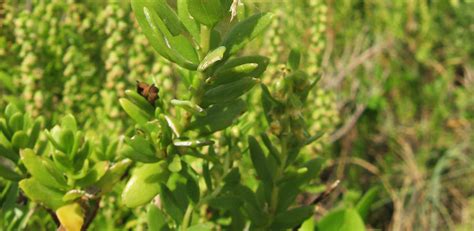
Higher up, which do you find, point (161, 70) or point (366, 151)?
point (161, 70)

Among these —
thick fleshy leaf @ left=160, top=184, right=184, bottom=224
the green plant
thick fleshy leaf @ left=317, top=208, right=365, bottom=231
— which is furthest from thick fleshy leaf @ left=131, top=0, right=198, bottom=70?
thick fleshy leaf @ left=317, top=208, right=365, bottom=231

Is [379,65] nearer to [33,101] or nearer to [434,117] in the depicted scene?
[434,117]

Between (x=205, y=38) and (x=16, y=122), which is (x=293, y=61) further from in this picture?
(x=16, y=122)

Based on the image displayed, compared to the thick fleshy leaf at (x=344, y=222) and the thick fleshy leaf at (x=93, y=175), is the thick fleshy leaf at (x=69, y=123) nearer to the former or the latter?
the thick fleshy leaf at (x=93, y=175)

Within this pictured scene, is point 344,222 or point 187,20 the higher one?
point 187,20

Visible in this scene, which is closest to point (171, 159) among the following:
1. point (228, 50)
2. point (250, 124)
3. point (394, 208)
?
point (228, 50)

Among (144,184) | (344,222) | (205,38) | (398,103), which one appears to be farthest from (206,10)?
(398,103)

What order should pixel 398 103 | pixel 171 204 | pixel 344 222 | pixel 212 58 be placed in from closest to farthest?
pixel 212 58 < pixel 171 204 < pixel 344 222 < pixel 398 103

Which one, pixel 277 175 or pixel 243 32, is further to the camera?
pixel 277 175

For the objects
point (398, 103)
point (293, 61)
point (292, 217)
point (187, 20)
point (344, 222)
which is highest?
point (187, 20)
